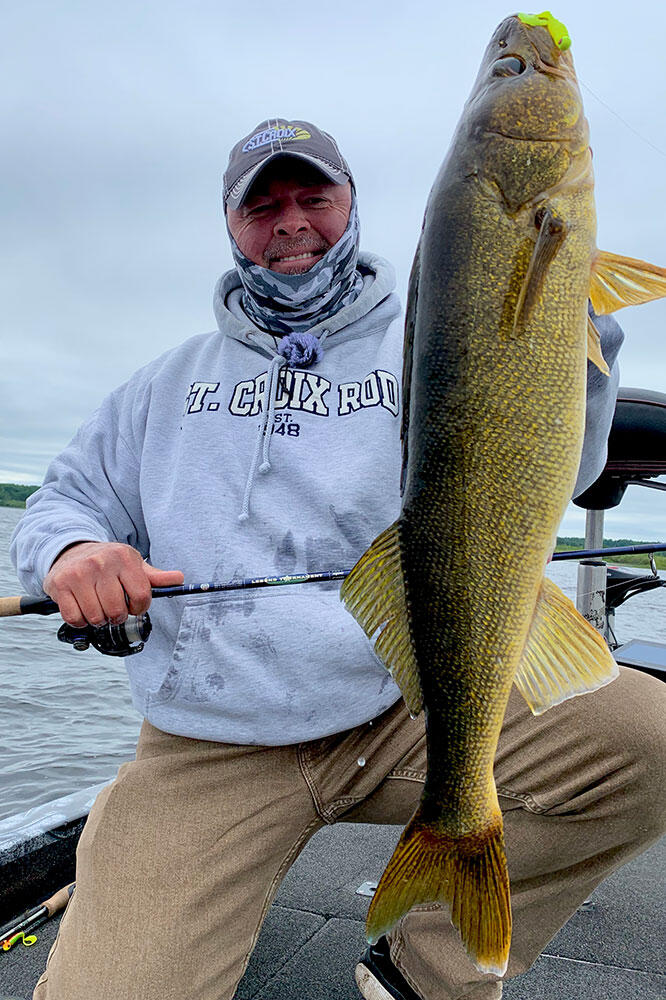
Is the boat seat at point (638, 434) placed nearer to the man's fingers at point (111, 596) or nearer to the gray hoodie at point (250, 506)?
the gray hoodie at point (250, 506)

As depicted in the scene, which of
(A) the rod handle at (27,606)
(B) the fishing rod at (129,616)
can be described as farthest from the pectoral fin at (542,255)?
(A) the rod handle at (27,606)

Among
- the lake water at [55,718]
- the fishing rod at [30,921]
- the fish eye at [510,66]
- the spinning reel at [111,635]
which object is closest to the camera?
the fish eye at [510,66]

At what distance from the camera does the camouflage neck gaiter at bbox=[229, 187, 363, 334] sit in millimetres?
2758

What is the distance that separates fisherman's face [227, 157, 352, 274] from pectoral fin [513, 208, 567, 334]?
1.42 meters

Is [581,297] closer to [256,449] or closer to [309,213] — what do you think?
[256,449]

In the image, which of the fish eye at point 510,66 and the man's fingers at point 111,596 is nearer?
the fish eye at point 510,66

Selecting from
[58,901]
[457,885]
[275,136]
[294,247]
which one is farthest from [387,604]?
[58,901]

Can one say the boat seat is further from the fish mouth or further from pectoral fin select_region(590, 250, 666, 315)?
the fish mouth

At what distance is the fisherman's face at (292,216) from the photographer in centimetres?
277

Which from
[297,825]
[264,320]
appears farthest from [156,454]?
[297,825]

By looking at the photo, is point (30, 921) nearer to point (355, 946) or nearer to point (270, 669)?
point (355, 946)

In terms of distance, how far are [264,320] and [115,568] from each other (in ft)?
3.88

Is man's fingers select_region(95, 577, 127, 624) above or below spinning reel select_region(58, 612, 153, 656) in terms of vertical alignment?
above

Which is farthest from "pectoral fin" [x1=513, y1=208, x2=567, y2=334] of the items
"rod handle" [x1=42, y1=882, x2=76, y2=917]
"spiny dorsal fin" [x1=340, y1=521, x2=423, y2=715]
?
"rod handle" [x1=42, y1=882, x2=76, y2=917]
